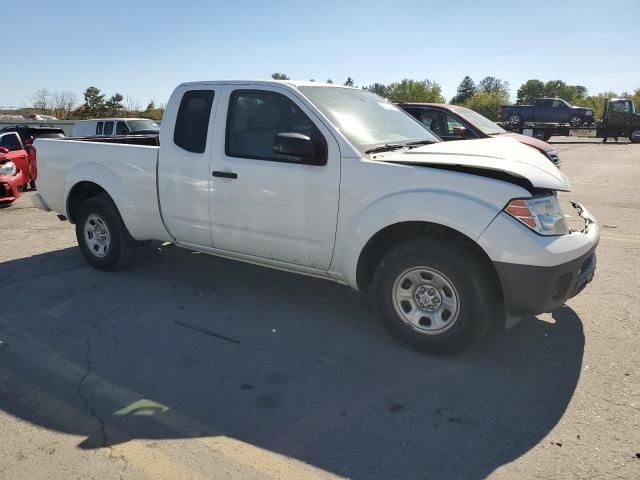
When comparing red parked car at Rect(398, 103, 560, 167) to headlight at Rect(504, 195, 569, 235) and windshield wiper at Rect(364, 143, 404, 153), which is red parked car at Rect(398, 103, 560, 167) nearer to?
windshield wiper at Rect(364, 143, 404, 153)

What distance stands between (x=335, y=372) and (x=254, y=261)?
4.68 feet

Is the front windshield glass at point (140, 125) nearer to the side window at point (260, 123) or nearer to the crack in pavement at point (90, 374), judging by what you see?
the side window at point (260, 123)

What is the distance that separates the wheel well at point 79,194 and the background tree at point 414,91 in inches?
4707

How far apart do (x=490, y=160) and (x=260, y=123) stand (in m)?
1.93

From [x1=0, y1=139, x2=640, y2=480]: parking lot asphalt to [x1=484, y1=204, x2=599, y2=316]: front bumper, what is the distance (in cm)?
47

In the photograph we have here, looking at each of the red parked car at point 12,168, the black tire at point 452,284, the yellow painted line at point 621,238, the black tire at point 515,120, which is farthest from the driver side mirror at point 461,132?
the black tire at point 515,120

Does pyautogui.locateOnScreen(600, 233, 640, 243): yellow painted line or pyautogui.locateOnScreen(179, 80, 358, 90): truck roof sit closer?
pyautogui.locateOnScreen(179, 80, 358, 90): truck roof

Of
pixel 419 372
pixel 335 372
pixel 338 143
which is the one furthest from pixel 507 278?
pixel 338 143

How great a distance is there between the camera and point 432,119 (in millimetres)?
11047

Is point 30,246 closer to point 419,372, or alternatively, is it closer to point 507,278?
point 419,372

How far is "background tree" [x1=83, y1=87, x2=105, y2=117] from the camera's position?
61638 mm

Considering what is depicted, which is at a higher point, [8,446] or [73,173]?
[73,173]

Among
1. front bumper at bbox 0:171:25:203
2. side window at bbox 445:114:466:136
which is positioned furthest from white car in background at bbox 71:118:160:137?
side window at bbox 445:114:466:136

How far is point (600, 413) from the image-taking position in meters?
2.99
